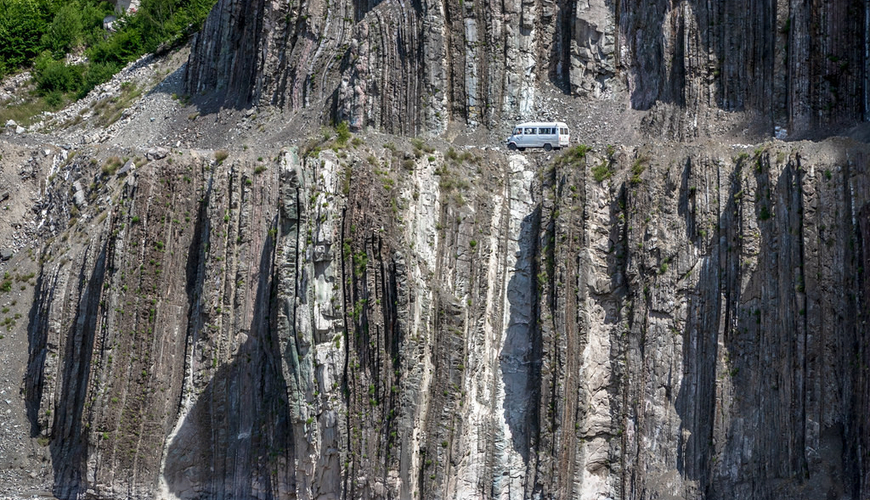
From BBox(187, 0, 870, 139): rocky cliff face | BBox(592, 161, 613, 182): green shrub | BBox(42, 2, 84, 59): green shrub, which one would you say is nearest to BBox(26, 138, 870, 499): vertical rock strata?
BBox(592, 161, 613, 182): green shrub

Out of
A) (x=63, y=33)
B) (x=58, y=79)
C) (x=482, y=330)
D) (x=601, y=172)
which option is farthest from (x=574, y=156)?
(x=63, y=33)

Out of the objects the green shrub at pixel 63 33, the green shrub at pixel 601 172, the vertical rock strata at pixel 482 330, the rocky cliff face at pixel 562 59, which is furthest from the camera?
the green shrub at pixel 63 33

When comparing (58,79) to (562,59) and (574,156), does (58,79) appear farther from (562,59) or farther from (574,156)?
(574,156)

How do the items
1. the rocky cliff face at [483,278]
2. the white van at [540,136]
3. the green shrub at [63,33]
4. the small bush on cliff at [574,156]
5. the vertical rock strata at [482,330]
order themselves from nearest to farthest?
the vertical rock strata at [482,330] → the rocky cliff face at [483,278] → the small bush on cliff at [574,156] → the white van at [540,136] → the green shrub at [63,33]

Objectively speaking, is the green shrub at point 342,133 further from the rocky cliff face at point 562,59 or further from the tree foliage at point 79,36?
the tree foliage at point 79,36

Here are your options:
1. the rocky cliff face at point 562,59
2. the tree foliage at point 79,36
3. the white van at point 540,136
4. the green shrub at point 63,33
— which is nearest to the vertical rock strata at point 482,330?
the white van at point 540,136

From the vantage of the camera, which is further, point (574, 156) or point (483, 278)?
point (574, 156)
